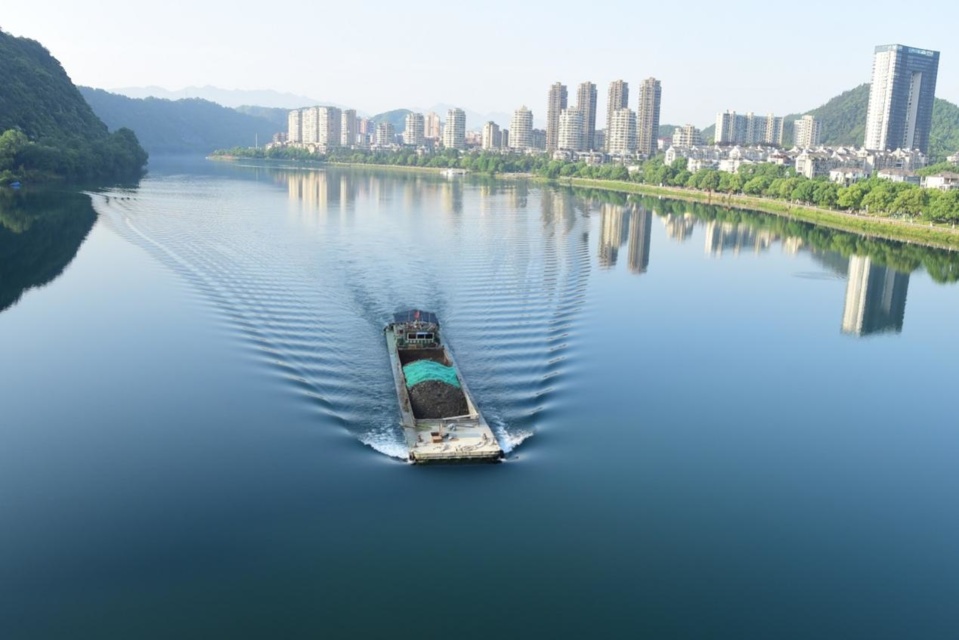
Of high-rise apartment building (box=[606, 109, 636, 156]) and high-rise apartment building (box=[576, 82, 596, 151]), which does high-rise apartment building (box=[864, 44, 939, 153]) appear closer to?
high-rise apartment building (box=[606, 109, 636, 156])

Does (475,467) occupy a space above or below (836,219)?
below

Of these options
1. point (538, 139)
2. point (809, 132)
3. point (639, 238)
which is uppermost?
point (809, 132)

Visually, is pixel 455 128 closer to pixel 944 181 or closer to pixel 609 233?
pixel 944 181

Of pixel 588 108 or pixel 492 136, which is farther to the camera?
pixel 492 136

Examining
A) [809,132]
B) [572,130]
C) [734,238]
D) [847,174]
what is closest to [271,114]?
[572,130]

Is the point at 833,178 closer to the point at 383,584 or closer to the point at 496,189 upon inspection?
the point at 496,189

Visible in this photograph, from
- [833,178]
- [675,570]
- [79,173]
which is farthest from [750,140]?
[675,570]

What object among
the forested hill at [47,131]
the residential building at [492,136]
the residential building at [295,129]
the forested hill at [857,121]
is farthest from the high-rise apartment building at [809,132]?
the forested hill at [47,131]
